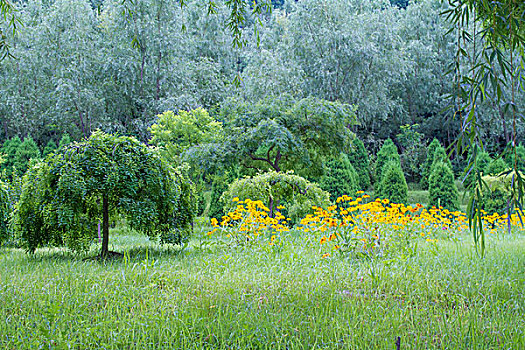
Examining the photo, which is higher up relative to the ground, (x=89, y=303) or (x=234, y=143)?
(x=234, y=143)

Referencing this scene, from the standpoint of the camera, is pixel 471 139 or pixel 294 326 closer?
pixel 471 139

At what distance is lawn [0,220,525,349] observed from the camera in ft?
8.02

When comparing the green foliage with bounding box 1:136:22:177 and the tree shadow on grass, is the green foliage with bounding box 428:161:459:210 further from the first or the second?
the green foliage with bounding box 1:136:22:177

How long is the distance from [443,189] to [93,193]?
10896 millimetres

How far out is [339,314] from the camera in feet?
9.18

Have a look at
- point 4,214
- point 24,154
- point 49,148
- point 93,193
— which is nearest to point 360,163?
point 93,193

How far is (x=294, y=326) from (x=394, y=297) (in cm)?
103

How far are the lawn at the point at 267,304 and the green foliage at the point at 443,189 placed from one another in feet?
28.1

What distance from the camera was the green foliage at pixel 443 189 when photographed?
40.8ft

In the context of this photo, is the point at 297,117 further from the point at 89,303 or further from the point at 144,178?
the point at 89,303

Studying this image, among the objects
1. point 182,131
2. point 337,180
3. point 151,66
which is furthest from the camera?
point 151,66

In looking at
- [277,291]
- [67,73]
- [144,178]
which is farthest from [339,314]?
[67,73]

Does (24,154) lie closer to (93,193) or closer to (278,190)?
(278,190)

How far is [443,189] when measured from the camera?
41.2 ft
